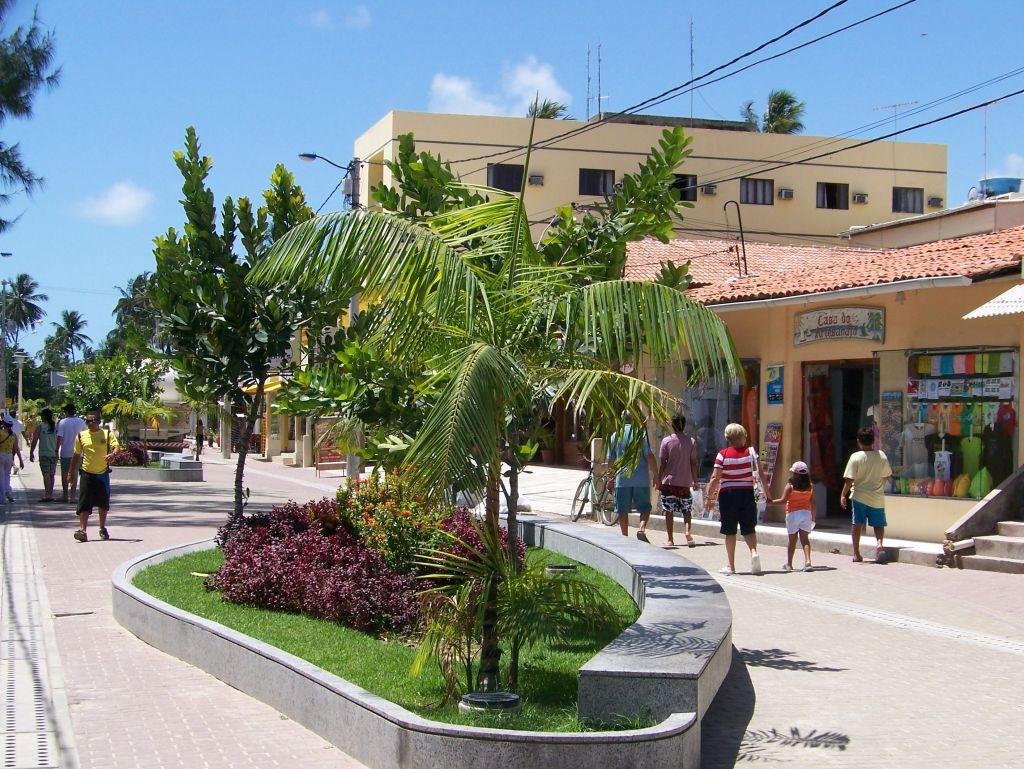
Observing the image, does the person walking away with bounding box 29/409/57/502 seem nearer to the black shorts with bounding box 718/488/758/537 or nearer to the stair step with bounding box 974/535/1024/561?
the black shorts with bounding box 718/488/758/537

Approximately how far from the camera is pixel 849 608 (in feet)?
36.7

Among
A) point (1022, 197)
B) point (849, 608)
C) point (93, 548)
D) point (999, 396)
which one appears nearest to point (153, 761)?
point (849, 608)

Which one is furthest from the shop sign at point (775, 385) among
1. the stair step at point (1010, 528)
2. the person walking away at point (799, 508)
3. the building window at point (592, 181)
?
the building window at point (592, 181)

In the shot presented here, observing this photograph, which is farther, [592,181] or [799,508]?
[592,181]

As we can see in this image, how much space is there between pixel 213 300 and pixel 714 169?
123ft

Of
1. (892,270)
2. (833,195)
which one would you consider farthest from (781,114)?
(892,270)

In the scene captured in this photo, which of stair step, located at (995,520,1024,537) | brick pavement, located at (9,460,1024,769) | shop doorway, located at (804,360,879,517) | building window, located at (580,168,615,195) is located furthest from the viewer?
building window, located at (580,168,615,195)

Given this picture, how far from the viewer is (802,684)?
26.2 feet

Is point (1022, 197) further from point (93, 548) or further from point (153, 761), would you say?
point (153, 761)

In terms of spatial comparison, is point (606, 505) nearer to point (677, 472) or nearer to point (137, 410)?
point (677, 472)

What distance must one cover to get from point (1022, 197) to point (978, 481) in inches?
→ 410

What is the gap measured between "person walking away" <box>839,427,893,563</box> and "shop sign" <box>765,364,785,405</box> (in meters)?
4.86

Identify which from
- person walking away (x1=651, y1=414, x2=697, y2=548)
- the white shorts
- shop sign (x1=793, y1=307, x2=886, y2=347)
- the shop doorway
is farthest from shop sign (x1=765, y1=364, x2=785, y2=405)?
the white shorts

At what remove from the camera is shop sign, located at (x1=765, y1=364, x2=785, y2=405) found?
19484mm
